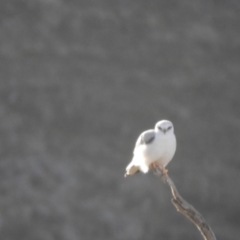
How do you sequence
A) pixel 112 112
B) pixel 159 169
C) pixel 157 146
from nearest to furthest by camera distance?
pixel 157 146
pixel 159 169
pixel 112 112

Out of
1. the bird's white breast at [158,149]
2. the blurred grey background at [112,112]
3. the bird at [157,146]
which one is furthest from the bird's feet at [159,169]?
the blurred grey background at [112,112]

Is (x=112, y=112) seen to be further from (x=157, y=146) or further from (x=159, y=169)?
(x=157, y=146)

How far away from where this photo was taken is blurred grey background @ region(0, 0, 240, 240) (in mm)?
11383

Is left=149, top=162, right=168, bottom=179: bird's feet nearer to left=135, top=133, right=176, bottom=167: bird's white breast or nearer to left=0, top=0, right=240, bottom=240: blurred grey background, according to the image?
left=135, top=133, right=176, bottom=167: bird's white breast

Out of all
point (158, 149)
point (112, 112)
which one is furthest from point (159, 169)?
point (112, 112)

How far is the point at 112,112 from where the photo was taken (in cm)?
1236

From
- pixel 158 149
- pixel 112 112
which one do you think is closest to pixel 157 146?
pixel 158 149

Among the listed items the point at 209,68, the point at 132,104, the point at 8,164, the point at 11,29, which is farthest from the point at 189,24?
the point at 8,164

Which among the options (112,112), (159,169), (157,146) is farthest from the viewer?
(112,112)

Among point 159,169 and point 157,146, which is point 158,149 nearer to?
point 157,146

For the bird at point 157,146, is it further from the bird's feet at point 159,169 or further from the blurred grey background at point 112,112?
the blurred grey background at point 112,112

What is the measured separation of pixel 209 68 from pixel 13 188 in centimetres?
390

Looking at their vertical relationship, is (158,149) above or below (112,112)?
below

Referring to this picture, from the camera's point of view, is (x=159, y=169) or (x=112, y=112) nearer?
A: (x=159, y=169)
